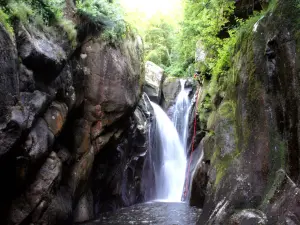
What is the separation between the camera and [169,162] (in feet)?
59.9

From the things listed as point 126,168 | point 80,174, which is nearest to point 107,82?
point 80,174

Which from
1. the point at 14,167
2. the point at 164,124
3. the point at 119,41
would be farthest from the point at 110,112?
the point at 164,124

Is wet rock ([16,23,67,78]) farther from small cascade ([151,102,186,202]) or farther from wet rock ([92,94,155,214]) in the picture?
small cascade ([151,102,186,202])

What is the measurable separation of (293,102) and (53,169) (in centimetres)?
621


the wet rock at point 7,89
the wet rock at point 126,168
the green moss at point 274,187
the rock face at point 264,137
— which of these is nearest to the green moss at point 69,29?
the wet rock at point 7,89

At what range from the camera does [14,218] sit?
7.36 metres

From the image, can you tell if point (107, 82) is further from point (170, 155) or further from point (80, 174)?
point (170, 155)

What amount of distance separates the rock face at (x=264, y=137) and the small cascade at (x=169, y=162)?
33.3 feet

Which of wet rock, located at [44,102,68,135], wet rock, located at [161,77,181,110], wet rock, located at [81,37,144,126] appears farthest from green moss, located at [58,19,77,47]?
wet rock, located at [161,77,181,110]

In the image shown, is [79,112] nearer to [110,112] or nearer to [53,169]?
[110,112]

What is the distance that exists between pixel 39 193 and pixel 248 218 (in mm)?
5152

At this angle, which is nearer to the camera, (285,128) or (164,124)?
(285,128)

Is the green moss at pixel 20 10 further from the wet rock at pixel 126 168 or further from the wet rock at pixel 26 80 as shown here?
the wet rock at pixel 126 168

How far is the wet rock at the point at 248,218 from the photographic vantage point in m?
5.58
